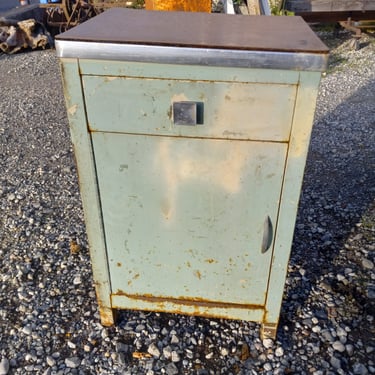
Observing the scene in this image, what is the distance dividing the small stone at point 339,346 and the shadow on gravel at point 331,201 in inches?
6.1

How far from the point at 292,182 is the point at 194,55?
600 mm

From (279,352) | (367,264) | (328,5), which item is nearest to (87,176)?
(279,352)

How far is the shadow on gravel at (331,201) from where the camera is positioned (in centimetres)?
244

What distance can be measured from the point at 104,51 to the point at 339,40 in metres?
7.50

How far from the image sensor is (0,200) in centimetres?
334

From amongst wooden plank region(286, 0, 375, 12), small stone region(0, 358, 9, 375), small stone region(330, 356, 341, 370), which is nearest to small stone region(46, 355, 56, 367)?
small stone region(0, 358, 9, 375)

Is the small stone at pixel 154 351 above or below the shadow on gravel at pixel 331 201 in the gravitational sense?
above

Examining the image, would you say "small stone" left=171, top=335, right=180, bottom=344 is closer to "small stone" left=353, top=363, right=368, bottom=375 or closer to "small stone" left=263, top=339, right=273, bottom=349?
"small stone" left=263, top=339, right=273, bottom=349

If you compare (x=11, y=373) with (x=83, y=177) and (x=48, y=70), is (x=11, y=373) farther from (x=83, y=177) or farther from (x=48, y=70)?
(x=48, y=70)

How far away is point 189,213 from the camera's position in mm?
1746

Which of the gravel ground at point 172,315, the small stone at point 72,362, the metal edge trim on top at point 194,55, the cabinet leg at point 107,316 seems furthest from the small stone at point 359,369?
the metal edge trim on top at point 194,55

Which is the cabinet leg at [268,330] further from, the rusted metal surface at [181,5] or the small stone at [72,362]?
the rusted metal surface at [181,5]

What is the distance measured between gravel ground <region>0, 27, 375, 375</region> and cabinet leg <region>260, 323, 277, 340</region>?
0.04 meters

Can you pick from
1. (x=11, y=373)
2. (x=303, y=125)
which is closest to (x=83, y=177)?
(x=303, y=125)
